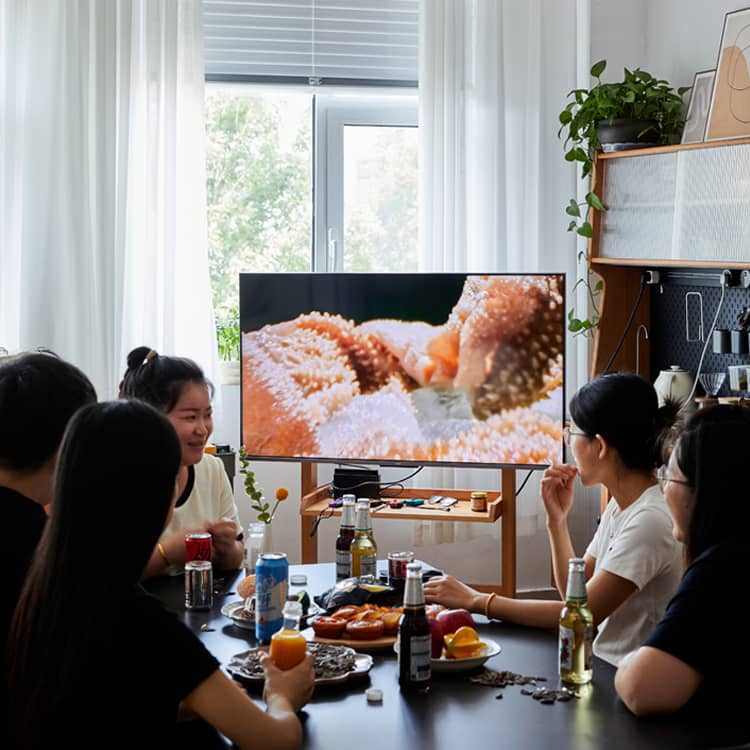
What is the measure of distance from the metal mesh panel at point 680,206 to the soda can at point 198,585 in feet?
6.55

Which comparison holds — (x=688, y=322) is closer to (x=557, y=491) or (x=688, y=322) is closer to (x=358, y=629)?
(x=557, y=491)

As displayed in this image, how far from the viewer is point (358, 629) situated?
7.13ft

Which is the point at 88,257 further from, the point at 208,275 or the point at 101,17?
the point at 101,17

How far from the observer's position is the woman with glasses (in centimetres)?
177

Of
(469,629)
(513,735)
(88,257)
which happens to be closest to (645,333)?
(88,257)

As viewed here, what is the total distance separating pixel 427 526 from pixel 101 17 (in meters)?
2.31

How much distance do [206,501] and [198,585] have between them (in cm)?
60

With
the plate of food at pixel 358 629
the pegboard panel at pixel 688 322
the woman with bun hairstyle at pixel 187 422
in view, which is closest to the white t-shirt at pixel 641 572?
the plate of food at pixel 358 629

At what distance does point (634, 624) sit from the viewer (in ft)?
7.66

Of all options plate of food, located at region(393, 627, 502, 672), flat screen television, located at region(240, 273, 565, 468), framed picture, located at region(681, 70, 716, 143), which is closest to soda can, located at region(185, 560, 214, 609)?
plate of food, located at region(393, 627, 502, 672)

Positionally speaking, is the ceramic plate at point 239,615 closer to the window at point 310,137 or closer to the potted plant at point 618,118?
the potted plant at point 618,118

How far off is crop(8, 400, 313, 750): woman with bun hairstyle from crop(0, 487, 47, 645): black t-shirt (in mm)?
187

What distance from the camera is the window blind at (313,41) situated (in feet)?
14.8

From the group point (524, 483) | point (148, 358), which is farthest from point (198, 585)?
point (524, 483)
